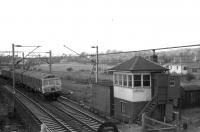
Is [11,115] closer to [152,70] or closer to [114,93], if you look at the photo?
[114,93]

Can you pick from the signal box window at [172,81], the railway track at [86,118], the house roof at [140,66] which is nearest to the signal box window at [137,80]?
the house roof at [140,66]

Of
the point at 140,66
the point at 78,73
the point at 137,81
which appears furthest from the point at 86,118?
the point at 78,73

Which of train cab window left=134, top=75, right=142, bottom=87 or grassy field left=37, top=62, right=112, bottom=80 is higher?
train cab window left=134, top=75, right=142, bottom=87

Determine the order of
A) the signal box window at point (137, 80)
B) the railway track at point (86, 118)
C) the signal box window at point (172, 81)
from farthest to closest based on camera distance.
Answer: the signal box window at point (172, 81)
the signal box window at point (137, 80)
the railway track at point (86, 118)

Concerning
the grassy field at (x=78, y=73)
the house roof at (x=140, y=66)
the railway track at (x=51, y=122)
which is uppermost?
the house roof at (x=140, y=66)

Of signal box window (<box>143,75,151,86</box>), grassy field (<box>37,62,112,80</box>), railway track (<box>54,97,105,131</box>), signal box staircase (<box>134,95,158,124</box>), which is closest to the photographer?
railway track (<box>54,97,105,131</box>)

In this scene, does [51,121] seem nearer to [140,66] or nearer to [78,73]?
[140,66]

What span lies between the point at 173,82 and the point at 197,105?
8.24 meters

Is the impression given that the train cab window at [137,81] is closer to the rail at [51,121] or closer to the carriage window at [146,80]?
the carriage window at [146,80]

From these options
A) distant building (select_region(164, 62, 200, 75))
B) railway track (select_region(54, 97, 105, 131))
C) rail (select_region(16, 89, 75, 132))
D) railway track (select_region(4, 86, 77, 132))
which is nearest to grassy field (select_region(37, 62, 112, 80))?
railway track (select_region(54, 97, 105, 131))

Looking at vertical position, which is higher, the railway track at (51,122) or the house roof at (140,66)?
the house roof at (140,66)

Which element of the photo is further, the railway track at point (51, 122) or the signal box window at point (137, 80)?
the signal box window at point (137, 80)

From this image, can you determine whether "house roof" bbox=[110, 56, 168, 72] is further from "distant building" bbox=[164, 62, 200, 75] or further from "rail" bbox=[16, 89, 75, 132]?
"distant building" bbox=[164, 62, 200, 75]

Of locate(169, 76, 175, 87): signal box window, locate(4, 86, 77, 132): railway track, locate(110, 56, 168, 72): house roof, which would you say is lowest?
locate(4, 86, 77, 132): railway track
